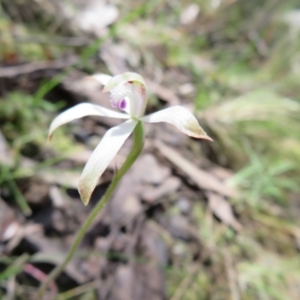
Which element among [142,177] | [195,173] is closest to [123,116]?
[142,177]

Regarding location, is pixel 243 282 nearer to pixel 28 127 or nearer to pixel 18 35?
pixel 28 127

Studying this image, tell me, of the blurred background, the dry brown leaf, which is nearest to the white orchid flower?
the blurred background

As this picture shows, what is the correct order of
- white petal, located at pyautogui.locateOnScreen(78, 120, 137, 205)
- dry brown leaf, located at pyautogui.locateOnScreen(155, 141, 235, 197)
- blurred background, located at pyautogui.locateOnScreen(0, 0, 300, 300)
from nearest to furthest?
white petal, located at pyautogui.locateOnScreen(78, 120, 137, 205)
blurred background, located at pyautogui.locateOnScreen(0, 0, 300, 300)
dry brown leaf, located at pyautogui.locateOnScreen(155, 141, 235, 197)

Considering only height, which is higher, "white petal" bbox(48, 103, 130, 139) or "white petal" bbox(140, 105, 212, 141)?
"white petal" bbox(48, 103, 130, 139)

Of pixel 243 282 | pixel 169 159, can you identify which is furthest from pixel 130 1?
pixel 243 282

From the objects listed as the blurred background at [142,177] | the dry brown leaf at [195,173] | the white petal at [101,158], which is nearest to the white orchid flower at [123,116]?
the white petal at [101,158]

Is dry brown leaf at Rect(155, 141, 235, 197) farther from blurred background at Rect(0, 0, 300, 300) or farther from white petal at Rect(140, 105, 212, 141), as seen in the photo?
white petal at Rect(140, 105, 212, 141)

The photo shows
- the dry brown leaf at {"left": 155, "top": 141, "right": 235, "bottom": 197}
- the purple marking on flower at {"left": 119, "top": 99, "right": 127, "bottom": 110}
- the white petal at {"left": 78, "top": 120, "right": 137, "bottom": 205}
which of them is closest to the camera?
the white petal at {"left": 78, "top": 120, "right": 137, "bottom": 205}
